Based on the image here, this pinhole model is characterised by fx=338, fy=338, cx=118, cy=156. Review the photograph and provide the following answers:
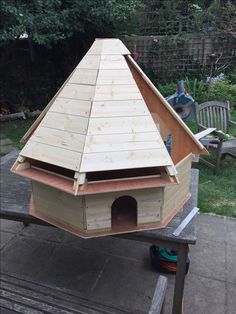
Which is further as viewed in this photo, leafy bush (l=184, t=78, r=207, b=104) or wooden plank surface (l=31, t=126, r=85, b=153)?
leafy bush (l=184, t=78, r=207, b=104)

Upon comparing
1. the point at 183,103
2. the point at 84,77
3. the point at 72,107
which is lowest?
the point at 183,103

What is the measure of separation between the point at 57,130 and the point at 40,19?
216 inches

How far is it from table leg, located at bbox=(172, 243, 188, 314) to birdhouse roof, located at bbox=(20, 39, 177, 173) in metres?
0.70

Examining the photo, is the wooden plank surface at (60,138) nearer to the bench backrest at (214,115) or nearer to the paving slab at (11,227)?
the paving slab at (11,227)

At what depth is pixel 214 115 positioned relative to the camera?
19.2 feet

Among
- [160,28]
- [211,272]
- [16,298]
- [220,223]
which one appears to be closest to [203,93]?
[160,28]

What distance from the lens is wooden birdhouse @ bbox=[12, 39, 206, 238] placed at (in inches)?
83.5

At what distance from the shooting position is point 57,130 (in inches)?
89.4

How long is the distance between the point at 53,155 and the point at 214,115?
4247 millimetres

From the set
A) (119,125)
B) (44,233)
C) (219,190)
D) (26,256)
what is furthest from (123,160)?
(219,190)

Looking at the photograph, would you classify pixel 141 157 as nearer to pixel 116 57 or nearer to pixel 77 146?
pixel 77 146

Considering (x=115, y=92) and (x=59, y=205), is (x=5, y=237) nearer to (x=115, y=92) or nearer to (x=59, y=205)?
(x=59, y=205)

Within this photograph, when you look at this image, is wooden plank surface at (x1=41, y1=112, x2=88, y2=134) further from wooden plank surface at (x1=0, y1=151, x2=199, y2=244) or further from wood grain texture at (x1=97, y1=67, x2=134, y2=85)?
wooden plank surface at (x1=0, y1=151, x2=199, y2=244)

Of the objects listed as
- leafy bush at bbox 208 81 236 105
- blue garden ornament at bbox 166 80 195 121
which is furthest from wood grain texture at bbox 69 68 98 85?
leafy bush at bbox 208 81 236 105
